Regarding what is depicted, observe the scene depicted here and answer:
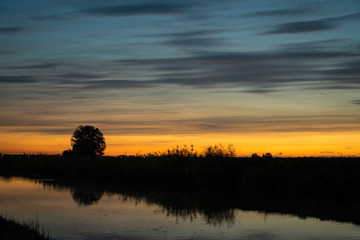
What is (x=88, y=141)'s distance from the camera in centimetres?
8525

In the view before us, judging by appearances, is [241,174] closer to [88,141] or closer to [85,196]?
[85,196]

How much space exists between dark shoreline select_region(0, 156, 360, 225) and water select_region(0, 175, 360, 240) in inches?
24.7

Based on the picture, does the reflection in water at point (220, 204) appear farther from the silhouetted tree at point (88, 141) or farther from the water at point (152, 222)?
the silhouetted tree at point (88, 141)

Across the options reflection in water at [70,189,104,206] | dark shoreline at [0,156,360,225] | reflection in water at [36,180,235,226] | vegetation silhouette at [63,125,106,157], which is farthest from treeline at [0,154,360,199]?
vegetation silhouette at [63,125,106,157]

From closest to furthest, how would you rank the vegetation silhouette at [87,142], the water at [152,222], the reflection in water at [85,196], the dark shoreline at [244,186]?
the water at [152,222]
the dark shoreline at [244,186]
the reflection in water at [85,196]
the vegetation silhouette at [87,142]

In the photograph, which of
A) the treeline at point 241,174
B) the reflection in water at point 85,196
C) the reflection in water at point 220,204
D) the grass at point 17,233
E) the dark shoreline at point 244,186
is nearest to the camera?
the grass at point 17,233

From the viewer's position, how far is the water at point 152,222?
56.1 ft

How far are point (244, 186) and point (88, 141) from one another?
5626 cm

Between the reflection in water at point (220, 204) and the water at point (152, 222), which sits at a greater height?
the reflection in water at point (220, 204)

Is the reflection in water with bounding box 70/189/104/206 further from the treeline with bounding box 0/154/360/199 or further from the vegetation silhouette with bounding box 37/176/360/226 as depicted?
the treeline with bounding box 0/154/360/199

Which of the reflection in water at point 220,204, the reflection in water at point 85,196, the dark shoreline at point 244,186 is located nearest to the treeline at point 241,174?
the dark shoreline at point 244,186

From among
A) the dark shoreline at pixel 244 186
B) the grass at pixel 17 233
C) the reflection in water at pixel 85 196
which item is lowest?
the grass at pixel 17 233

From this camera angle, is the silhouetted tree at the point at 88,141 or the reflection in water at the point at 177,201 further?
the silhouetted tree at the point at 88,141

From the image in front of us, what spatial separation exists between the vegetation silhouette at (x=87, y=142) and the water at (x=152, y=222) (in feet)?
183
